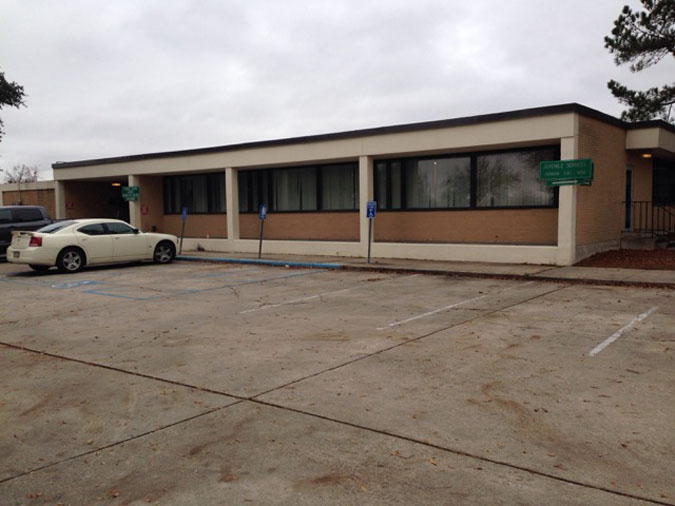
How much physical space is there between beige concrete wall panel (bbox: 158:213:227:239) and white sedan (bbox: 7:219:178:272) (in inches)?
241

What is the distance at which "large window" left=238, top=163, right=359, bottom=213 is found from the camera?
2133cm

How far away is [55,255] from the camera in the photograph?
1599cm

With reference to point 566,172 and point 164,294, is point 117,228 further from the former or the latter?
point 566,172

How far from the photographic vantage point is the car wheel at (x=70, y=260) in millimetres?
16188

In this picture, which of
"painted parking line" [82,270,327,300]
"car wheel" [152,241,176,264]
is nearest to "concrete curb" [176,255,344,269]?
"car wheel" [152,241,176,264]

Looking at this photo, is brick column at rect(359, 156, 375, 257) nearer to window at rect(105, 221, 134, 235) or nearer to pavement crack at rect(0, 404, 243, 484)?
window at rect(105, 221, 134, 235)

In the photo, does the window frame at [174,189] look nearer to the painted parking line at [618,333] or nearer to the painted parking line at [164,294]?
the painted parking line at [164,294]

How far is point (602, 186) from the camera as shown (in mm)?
17125

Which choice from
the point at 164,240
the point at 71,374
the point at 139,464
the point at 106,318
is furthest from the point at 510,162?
the point at 139,464

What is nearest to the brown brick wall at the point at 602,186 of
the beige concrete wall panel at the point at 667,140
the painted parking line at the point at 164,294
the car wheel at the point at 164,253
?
the beige concrete wall panel at the point at 667,140

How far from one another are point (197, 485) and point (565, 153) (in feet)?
46.7

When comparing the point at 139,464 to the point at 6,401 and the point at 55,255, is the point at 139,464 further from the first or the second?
the point at 55,255

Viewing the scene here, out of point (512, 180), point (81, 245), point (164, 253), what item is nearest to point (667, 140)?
point (512, 180)

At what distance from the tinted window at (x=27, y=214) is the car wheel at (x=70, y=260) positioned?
538cm
